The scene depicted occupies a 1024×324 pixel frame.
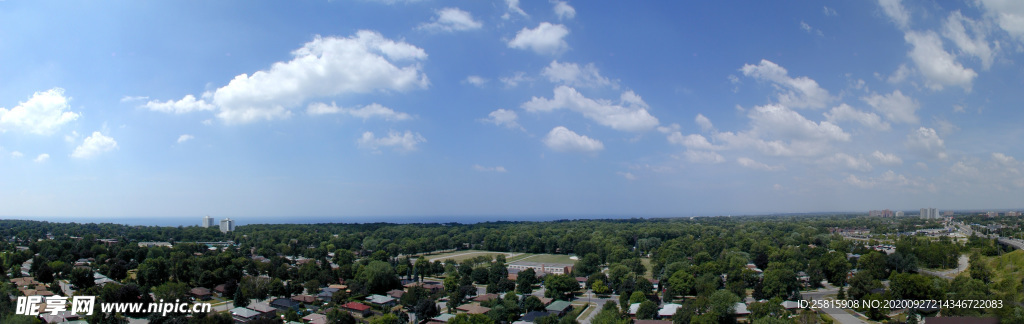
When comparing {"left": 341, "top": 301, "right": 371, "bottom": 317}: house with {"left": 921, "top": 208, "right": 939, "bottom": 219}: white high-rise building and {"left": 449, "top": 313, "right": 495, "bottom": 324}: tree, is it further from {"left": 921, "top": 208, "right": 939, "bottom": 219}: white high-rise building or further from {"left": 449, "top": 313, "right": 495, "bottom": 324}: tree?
{"left": 921, "top": 208, "right": 939, "bottom": 219}: white high-rise building

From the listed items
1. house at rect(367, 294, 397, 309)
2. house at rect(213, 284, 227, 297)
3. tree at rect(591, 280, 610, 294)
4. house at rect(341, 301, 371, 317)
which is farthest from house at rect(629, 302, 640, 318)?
house at rect(213, 284, 227, 297)

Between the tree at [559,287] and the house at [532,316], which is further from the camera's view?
the tree at [559,287]

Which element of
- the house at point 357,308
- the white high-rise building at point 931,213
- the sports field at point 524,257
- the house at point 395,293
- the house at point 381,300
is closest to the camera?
the house at point 357,308

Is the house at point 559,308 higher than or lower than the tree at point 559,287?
lower

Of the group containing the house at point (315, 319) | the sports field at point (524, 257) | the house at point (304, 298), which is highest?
the house at point (315, 319)

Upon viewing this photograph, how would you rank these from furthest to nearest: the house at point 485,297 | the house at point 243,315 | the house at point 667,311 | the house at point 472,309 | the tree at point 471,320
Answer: the house at point 485,297
the house at point 472,309
the house at point 667,311
the house at point 243,315
the tree at point 471,320

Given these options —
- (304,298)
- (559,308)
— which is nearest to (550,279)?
(559,308)

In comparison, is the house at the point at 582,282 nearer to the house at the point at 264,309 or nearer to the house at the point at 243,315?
the house at the point at 264,309

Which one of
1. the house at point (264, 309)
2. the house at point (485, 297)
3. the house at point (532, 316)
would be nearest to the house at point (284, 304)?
the house at point (264, 309)

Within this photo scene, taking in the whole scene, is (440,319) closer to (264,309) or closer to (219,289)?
(264,309)
